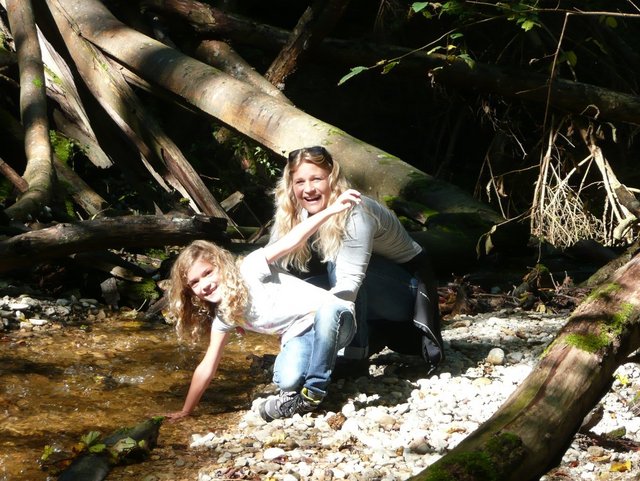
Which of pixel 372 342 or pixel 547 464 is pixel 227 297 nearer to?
pixel 372 342

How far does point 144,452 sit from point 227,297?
0.72m

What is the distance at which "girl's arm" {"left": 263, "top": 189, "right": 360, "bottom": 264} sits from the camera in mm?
3562

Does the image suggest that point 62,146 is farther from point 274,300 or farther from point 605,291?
point 605,291

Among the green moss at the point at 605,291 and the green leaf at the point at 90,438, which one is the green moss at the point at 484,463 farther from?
the green leaf at the point at 90,438

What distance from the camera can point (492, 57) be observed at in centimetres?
938

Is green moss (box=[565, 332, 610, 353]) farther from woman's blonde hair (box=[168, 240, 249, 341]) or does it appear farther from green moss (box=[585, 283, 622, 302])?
woman's blonde hair (box=[168, 240, 249, 341])

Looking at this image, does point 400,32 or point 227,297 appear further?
point 400,32

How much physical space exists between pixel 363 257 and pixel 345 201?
0.91ft

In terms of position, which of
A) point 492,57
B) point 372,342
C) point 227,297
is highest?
point 492,57

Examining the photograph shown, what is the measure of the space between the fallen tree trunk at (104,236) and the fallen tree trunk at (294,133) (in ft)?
5.30

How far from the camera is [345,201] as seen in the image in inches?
140

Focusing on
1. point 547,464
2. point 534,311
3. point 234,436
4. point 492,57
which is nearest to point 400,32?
point 492,57

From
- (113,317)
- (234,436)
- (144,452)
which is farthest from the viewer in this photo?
(113,317)

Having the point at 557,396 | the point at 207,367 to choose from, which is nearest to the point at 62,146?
the point at 207,367
